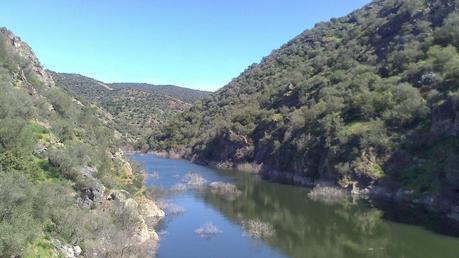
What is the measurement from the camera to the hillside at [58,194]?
23975 millimetres

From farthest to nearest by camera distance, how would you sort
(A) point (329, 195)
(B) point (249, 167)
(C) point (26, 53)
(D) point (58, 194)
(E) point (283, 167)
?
(B) point (249, 167), (E) point (283, 167), (C) point (26, 53), (A) point (329, 195), (D) point (58, 194)

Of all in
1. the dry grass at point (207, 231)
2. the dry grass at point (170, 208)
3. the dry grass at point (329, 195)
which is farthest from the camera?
the dry grass at point (329, 195)

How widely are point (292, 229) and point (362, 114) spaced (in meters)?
41.8

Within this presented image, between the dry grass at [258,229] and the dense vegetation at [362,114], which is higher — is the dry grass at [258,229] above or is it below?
below

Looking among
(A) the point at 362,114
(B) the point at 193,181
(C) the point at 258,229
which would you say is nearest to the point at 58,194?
(C) the point at 258,229

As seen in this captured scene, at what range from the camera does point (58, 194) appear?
30.2 meters

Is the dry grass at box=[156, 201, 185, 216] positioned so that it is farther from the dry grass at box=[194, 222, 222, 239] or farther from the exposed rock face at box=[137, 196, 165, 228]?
the dry grass at box=[194, 222, 222, 239]

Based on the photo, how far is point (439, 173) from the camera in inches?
2357

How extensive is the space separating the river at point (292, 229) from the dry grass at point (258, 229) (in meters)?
0.41

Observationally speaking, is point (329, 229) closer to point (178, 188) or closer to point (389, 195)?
point (389, 195)

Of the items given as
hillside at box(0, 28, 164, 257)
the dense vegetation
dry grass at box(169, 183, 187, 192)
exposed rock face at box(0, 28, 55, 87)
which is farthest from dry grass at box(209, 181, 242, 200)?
exposed rock face at box(0, 28, 55, 87)

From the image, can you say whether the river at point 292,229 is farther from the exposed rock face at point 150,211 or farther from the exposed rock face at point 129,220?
the exposed rock face at point 129,220

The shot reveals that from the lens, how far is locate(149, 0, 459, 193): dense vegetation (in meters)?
68.6

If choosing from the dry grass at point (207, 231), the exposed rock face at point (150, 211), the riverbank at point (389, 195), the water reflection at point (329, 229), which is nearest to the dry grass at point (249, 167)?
the riverbank at point (389, 195)
